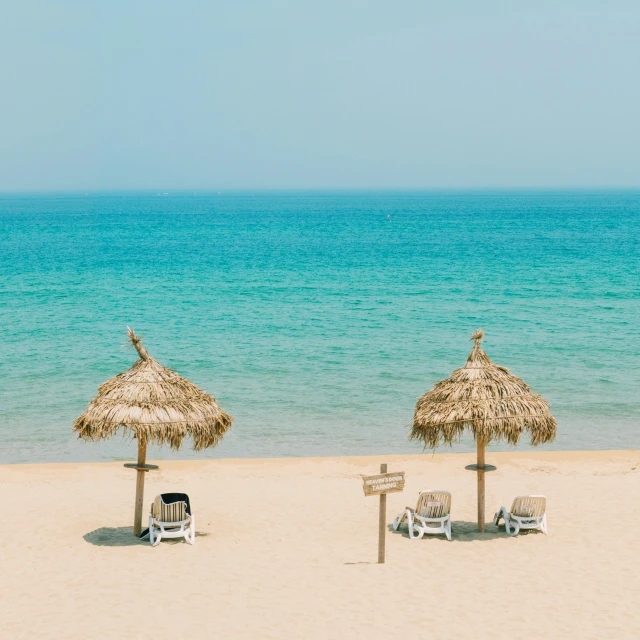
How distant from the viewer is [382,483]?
35.8ft

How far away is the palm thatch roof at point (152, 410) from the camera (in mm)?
11594

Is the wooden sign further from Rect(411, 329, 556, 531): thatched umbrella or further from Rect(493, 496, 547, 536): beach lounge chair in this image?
Rect(493, 496, 547, 536): beach lounge chair

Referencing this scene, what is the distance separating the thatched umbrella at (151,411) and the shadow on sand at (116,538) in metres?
0.98

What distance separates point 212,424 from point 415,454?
6877 mm

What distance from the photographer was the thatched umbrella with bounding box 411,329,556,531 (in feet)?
38.9

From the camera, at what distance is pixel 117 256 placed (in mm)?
59500

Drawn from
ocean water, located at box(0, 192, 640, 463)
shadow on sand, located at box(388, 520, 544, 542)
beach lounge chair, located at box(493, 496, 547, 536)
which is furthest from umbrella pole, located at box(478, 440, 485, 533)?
ocean water, located at box(0, 192, 640, 463)

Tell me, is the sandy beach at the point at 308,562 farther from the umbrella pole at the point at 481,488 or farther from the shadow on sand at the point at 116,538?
the umbrella pole at the point at 481,488

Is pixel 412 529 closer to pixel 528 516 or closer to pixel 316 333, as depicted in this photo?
pixel 528 516

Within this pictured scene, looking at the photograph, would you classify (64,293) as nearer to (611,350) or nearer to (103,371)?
(103,371)

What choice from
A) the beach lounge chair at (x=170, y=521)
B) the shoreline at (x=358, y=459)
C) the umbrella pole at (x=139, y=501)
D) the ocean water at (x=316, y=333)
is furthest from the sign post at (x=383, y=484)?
the ocean water at (x=316, y=333)

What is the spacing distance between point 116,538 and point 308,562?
111 inches

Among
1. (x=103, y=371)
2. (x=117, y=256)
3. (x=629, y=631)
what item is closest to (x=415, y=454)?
(x=629, y=631)

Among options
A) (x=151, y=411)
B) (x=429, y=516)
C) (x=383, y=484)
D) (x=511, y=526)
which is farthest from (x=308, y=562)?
(x=511, y=526)
